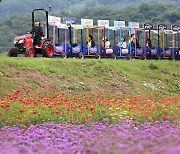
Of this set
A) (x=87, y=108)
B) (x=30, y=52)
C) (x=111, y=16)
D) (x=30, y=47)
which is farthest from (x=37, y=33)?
(x=111, y=16)

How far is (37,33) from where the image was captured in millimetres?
21578

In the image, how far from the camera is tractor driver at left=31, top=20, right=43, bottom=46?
70.4ft

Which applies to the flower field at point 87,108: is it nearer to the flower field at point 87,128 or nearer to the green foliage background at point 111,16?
the flower field at point 87,128

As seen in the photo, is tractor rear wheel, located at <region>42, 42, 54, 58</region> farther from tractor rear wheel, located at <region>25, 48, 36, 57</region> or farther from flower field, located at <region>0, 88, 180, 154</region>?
flower field, located at <region>0, 88, 180, 154</region>

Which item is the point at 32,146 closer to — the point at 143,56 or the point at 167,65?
the point at 167,65

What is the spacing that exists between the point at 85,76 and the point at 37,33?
378cm

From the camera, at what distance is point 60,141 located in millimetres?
5117

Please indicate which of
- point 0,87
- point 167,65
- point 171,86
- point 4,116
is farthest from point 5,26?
point 4,116

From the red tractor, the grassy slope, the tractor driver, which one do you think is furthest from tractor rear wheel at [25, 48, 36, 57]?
the grassy slope

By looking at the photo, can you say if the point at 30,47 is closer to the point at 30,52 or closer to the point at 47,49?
the point at 30,52

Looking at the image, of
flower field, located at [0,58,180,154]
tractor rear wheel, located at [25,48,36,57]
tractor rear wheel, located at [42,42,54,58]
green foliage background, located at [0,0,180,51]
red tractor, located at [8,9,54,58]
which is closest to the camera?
flower field, located at [0,58,180,154]

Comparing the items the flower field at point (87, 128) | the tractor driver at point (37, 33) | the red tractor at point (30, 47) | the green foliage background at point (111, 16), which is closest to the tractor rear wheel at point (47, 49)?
the red tractor at point (30, 47)

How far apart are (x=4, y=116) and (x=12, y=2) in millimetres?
116406

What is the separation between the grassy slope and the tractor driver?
2248mm
